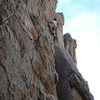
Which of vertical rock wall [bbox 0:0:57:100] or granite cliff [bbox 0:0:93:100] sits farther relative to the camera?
granite cliff [bbox 0:0:93:100]

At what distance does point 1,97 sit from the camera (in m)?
24.4

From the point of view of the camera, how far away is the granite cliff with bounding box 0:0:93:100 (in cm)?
2612

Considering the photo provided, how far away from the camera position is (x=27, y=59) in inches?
1138

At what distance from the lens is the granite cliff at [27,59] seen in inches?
1029

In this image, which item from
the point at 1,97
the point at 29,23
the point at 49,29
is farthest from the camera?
the point at 49,29

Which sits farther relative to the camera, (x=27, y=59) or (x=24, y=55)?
(x=27, y=59)

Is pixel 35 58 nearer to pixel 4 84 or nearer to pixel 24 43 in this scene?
pixel 24 43

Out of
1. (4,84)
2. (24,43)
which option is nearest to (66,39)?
(24,43)

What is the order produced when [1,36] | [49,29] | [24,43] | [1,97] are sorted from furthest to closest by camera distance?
[49,29]
[24,43]
[1,36]
[1,97]

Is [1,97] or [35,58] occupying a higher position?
[35,58]

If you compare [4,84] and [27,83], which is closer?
[4,84]

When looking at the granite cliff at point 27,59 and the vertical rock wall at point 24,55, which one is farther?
the granite cliff at point 27,59

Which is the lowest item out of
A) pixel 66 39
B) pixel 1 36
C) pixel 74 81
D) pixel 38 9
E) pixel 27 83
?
pixel 27 83

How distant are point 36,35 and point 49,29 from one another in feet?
18.5
